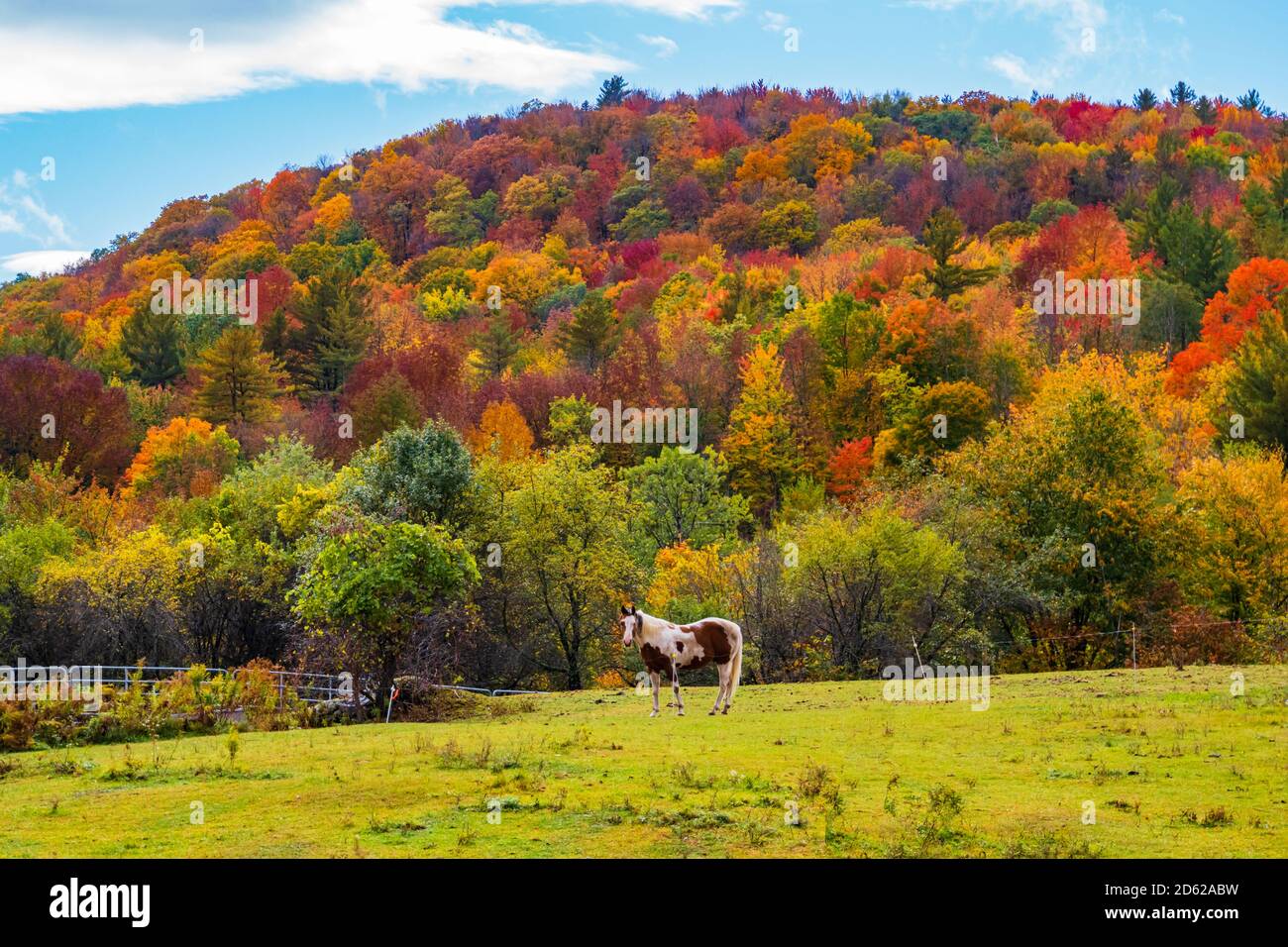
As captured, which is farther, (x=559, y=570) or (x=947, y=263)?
(x=947, y=263)

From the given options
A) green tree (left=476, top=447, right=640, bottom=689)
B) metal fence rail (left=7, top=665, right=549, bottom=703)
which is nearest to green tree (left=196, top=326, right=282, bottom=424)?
green tree (left=476, top=447, right=640, bottom=689)

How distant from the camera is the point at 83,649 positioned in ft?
170

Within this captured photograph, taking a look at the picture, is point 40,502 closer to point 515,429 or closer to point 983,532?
point 515,429

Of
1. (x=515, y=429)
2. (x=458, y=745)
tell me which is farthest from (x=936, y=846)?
(x=515, y=429)

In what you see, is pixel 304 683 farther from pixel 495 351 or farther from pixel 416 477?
pixel 495 351

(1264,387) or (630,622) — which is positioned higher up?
(1264,387)

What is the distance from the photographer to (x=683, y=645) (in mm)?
27938

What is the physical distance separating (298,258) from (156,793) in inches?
6428

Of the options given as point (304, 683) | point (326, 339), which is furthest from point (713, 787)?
point (326, 339)

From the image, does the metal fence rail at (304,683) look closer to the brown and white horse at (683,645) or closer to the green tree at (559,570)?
the brown and white horse at (683,645)

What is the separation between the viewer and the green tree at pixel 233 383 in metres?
109

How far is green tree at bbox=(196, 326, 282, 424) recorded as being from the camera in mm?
109000

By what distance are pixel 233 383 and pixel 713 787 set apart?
9739 centimetres
